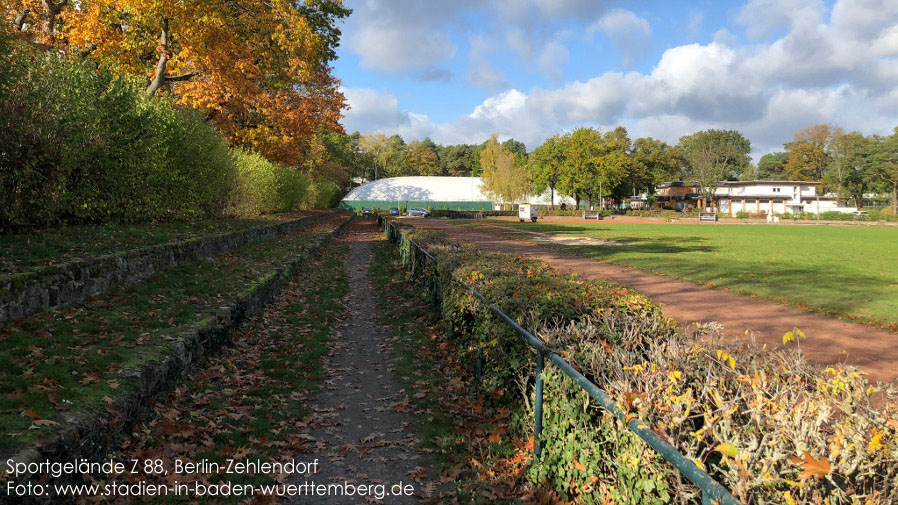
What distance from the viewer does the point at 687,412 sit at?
8.03 ft

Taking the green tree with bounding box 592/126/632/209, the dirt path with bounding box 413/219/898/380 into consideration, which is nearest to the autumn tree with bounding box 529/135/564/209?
the green tree with bounding box 592/126/632/209

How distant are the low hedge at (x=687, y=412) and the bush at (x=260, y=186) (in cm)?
2236

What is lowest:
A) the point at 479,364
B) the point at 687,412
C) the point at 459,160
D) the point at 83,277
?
the point at 479,364

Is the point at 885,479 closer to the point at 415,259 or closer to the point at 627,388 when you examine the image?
the point at 627,388

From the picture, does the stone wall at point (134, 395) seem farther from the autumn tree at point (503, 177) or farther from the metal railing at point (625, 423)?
the autumn tree at point (503, 177)

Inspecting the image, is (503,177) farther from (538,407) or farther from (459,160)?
(538,407)

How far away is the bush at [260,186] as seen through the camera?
2525cm

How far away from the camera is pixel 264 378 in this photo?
6805 millimetres

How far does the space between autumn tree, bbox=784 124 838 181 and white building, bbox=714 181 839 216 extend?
53.3ft

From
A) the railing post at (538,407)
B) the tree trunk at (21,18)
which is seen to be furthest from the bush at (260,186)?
the railing post at (538,407)

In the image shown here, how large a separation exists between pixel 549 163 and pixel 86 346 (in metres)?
88.2

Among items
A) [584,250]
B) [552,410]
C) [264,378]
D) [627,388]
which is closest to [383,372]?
[264,378]

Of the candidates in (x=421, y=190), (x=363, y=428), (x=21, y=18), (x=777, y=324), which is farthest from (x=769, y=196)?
(x=363, y=428)

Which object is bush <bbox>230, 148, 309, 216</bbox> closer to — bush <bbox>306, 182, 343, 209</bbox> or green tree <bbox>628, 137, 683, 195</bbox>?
bush <bbox>306, 182, 343, 209</bbox>
